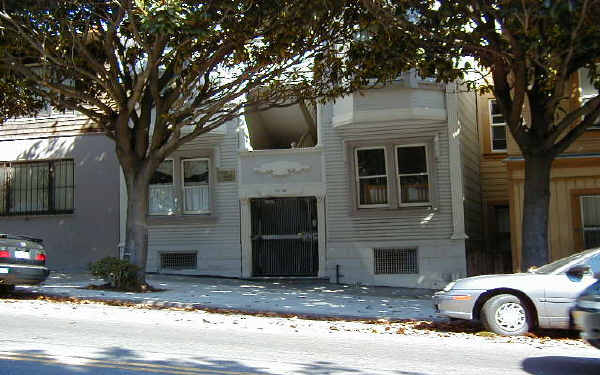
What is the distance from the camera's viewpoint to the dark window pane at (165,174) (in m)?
19.9

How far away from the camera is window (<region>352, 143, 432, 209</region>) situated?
18172mm

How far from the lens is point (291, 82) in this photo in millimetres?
16375

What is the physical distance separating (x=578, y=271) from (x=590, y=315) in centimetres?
250

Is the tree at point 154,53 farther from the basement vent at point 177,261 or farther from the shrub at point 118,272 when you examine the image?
the basement vent at point 177,261

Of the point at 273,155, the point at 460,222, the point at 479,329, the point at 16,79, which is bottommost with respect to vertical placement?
the point at 479,329

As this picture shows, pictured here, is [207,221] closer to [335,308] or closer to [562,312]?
[335,308]

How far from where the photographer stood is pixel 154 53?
13078mm

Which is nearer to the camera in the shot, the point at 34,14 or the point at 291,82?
the point at 34,14

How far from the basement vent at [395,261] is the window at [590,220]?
4338 millimetres

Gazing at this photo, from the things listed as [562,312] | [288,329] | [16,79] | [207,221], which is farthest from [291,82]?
[562,312]

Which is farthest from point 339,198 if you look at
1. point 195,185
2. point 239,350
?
point 239,350

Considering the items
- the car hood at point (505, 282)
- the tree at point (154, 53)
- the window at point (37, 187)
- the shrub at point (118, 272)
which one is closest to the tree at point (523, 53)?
the tree at point (154, 53)

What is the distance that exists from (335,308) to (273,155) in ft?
23.6

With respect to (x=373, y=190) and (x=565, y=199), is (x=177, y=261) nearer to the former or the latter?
(x=373, y=190)
